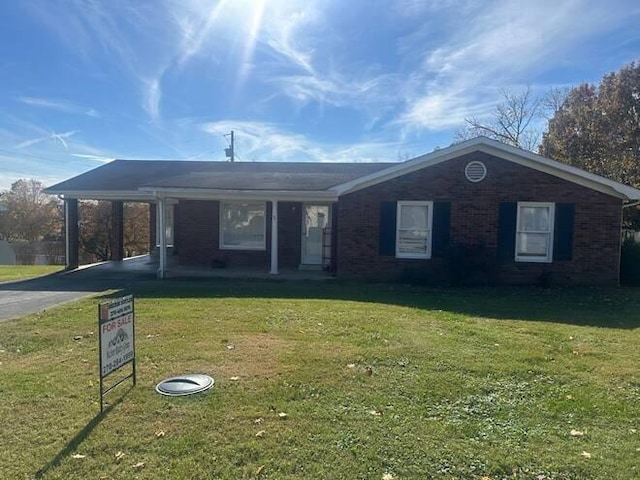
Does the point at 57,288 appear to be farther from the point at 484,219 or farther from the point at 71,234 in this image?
the point at 484,219

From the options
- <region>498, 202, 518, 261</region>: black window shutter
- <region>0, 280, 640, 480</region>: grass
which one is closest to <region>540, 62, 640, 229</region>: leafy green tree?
<region>498, 202, 518, 261</region>: black window shutter

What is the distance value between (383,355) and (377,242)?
24.2 ft

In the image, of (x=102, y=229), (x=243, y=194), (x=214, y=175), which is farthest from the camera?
(x=102, y=229)

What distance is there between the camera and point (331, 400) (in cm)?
441

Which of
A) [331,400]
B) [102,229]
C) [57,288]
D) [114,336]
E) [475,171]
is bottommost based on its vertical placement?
[57,288]

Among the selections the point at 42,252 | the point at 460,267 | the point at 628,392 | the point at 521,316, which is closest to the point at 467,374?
the point at 628,392

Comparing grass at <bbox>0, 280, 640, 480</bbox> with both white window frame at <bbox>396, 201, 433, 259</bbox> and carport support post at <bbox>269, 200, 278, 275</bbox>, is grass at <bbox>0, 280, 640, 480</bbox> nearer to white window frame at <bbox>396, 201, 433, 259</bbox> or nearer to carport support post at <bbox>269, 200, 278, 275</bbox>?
white window frame at <bbox>396, 201, 433, 259</bbox>

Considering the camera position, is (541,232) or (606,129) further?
(606,129)

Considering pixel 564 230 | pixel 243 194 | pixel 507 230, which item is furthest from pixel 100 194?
pixel 564 230

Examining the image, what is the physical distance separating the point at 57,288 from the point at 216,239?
17.0ft

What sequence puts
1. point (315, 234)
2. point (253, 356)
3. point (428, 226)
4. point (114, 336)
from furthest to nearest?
point (315, 234)
point (428, 226)
point (253, 356)
point (114, 336)

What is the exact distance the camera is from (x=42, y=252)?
29.4 m

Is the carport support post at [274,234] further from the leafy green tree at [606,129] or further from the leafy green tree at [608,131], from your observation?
the leafy green tree at [606,129]

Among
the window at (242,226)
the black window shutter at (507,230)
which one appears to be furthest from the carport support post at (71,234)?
the black window shutter at (507,230)
